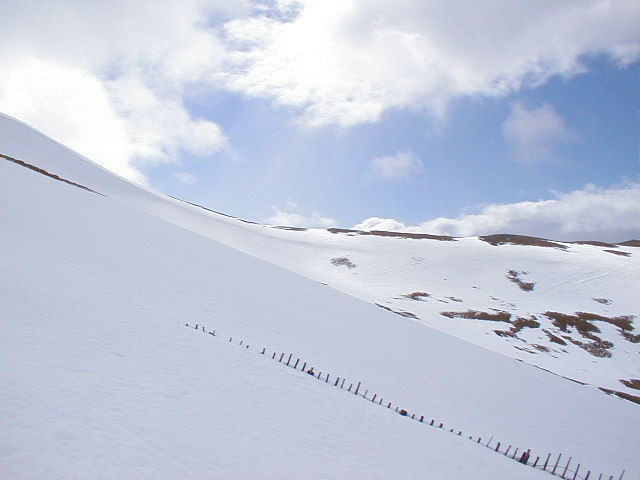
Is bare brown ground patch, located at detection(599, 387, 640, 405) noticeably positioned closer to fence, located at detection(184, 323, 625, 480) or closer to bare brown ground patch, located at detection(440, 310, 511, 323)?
bare brown ground patch, located at detection(440, 310, 511, 323)

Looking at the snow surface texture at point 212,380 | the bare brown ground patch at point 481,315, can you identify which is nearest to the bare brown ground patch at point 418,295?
the bare brown ground patch at point 481,315

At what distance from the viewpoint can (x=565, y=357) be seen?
4575cm

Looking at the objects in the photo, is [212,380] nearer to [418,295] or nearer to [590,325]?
[418,295]

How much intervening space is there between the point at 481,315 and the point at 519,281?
2053 centimetres

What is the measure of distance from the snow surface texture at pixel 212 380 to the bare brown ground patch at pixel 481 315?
65.8 feet

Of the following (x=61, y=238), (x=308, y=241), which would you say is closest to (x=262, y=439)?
(x=61, y=238)

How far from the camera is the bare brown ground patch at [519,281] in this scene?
6812 centimetres

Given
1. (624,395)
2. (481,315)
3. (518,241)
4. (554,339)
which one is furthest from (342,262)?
(518,241)

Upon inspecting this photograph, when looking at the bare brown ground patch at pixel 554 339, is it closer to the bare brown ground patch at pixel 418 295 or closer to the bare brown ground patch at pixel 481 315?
the bare brown ground patch at pixel 481 315

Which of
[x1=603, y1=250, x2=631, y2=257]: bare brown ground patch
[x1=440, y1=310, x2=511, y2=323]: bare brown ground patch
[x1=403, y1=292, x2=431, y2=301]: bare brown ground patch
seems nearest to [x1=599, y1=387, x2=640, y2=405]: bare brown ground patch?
[x1=440, y1=310, x2=511, y2=323]: bare brown ground patch

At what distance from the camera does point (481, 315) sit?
56.2 metres

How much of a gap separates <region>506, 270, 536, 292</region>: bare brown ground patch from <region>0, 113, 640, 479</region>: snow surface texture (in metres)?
36.9

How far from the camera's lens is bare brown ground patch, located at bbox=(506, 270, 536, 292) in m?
68.1

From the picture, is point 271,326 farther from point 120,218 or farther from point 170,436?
point 120,218
